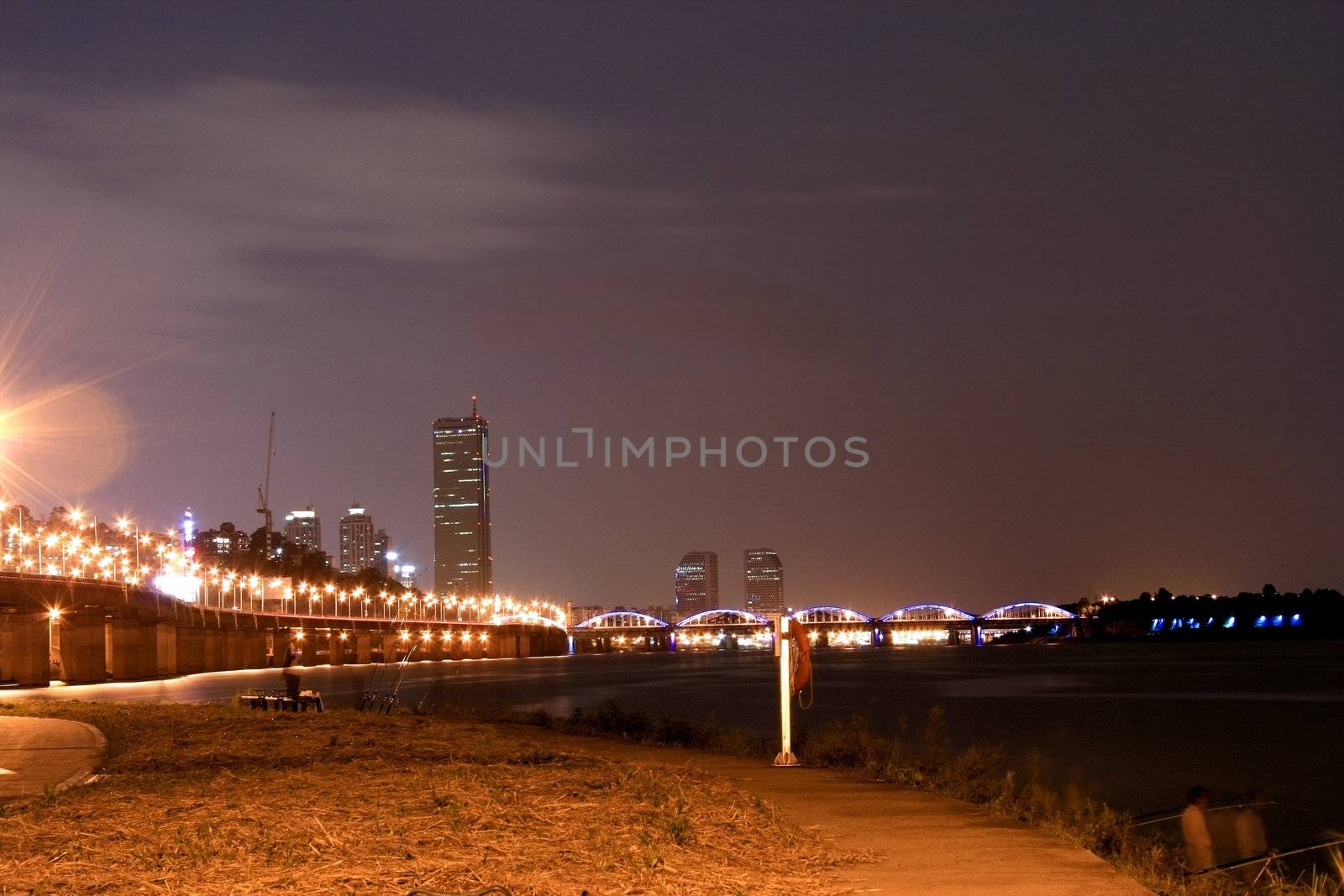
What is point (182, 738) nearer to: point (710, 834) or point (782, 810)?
point (782, 810)

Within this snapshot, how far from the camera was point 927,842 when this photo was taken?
11906 millimetres

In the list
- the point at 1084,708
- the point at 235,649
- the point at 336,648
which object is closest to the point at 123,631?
the point at 235,649

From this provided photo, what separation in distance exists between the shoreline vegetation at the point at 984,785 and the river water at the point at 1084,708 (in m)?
3.34

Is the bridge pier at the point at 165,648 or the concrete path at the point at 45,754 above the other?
the concrete path at the point at 45,754

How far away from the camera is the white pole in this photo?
18.1 m

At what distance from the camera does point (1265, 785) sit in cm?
3453

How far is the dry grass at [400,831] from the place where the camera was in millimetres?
9227

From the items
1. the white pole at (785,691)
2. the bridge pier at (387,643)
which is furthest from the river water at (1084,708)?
the bridge pier at (387,643)

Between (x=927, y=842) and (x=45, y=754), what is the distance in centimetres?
1340

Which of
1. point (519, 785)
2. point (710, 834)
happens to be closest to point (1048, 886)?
point (710, 834)

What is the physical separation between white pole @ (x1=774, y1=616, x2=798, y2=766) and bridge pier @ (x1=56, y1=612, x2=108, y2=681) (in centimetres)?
8078

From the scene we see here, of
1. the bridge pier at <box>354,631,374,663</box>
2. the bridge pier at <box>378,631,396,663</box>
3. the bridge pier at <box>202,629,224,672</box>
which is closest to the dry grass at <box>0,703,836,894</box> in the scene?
the bridge pier at <box>202,629,224,672</box>

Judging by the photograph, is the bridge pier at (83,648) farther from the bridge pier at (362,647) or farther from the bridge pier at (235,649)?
the bridge pier at (362,647)

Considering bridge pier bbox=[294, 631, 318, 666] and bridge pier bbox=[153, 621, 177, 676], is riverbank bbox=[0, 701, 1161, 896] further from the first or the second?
bridge pier bbox=[294, 631, 318, 666]
